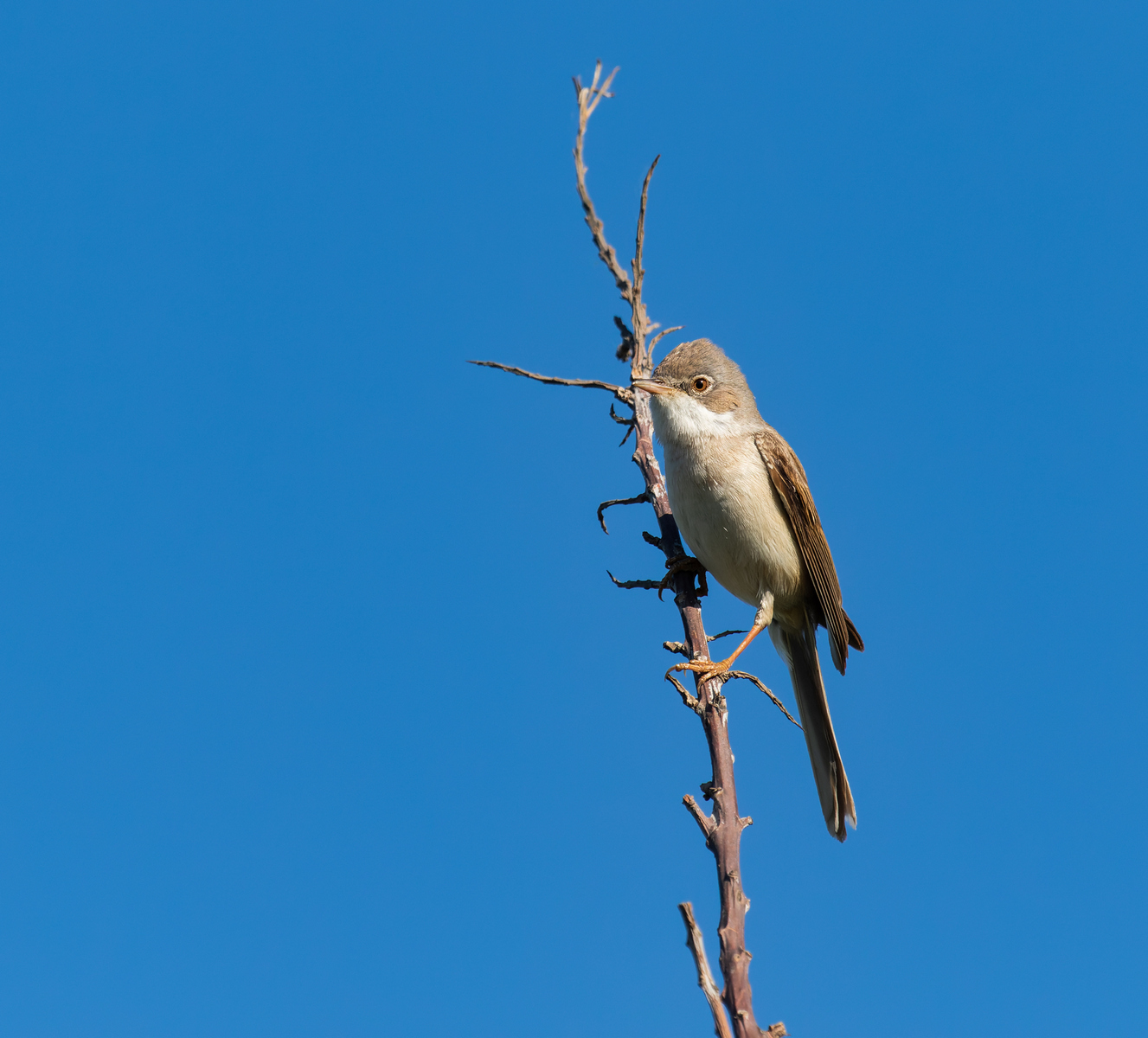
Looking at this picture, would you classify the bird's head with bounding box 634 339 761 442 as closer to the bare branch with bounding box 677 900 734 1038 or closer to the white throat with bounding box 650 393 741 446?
the white throat with bounding box 650 393 741 446

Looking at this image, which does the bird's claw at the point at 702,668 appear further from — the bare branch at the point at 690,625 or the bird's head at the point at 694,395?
the bird's head at the point at 694,395

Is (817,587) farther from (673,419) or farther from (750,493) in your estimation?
(673,419)

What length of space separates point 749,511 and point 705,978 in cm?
364

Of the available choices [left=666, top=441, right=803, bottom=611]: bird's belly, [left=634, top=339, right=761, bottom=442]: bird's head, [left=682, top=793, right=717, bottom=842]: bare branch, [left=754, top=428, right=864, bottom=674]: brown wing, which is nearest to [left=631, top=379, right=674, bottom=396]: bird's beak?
[left=634, top=339, right=761, bottom=442]: bird's head

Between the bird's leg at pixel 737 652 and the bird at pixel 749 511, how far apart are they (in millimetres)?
13

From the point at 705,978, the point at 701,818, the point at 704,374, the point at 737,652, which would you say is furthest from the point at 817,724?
the point at 705,978

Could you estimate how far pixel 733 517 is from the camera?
6.19 meters

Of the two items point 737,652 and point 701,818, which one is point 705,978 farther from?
point 737,652

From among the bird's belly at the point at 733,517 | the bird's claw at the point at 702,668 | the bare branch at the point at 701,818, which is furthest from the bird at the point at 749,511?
the bare branch at the point at 701,818

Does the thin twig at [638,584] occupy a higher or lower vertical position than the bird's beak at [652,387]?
lower

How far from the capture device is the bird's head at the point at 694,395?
621 centimetres

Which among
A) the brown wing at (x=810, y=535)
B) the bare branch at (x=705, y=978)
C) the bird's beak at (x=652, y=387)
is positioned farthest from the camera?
the brown wing at (x=810, y=535)

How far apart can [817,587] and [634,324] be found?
7.48 ft

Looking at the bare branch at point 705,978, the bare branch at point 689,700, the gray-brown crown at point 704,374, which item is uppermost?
the gray-brown crown at point 704,374
